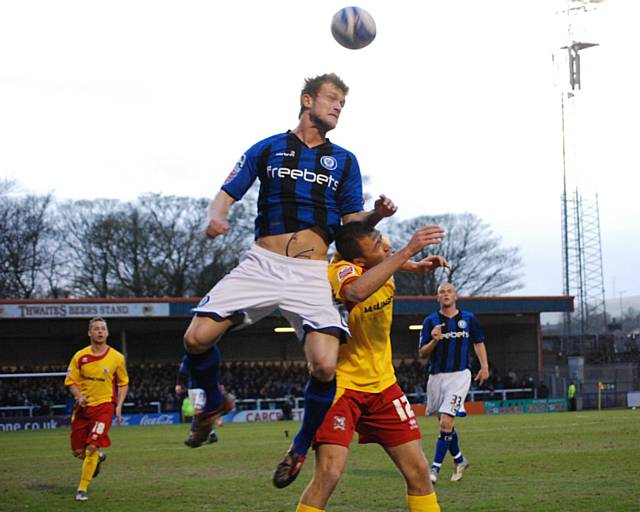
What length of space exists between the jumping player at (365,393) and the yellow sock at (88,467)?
6.24 m

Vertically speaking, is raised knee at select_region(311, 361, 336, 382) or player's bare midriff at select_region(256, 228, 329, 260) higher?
player's bare midriff at select_region(256, 228, 329, 260)

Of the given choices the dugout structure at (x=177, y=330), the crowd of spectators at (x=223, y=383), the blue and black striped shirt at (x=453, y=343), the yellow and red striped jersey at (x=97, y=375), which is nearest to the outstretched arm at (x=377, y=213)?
the blue and black striped shirt at (x=453, y=343)

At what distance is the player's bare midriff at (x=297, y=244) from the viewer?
7.29m

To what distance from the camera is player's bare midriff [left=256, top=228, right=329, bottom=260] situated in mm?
7293

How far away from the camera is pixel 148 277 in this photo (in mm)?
66750

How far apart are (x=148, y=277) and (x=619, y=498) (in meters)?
57.8

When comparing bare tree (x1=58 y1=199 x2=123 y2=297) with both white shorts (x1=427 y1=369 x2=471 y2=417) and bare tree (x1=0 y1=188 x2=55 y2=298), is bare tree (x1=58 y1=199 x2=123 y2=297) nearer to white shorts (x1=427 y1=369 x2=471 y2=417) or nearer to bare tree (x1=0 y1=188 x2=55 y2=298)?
bare tree (x1=0 y1=188 x2=55 y2=298)

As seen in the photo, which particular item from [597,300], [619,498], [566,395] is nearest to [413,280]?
[597,300]

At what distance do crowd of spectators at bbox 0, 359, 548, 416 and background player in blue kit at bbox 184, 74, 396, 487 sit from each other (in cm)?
3690

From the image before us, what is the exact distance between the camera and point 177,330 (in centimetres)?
5775

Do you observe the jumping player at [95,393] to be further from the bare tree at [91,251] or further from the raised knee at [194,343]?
the bare tree at [91,251]

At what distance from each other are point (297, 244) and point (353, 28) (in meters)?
1.81

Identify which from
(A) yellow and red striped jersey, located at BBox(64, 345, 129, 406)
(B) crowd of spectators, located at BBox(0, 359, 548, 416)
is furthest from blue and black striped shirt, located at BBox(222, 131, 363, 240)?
(B) crowd of spectators, located at BBox(0, 359, 548, 416)

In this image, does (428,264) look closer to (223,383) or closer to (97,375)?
A: (97,375)
